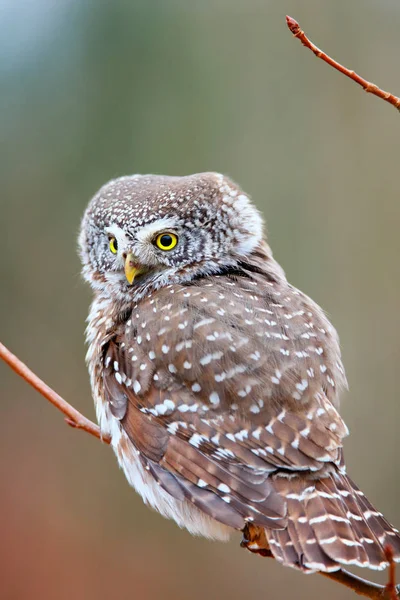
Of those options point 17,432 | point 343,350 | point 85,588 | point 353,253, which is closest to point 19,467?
point 17,432

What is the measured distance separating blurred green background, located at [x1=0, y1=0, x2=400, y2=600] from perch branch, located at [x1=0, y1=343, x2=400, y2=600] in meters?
3.61

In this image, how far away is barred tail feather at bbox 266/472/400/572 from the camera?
7.89ft

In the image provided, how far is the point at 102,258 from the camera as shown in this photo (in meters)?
3.54

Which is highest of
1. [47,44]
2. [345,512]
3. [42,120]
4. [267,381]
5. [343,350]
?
[47,44]

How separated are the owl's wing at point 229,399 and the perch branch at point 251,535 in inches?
5.2

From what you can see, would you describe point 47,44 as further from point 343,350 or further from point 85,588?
point 85,588

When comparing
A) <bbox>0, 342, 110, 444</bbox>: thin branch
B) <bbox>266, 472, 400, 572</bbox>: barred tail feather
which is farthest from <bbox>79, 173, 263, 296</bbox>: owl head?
<bbox>266, 472, 400, 572</bbox>: barred tail feather

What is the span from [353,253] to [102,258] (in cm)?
396

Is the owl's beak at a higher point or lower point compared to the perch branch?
higher

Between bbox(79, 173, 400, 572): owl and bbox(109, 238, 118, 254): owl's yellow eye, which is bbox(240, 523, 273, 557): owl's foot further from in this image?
bbox(109, 238, 118, 254): owl's yellow eye

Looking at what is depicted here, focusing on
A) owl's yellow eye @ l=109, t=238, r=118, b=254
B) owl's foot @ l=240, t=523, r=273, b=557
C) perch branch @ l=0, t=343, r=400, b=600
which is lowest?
owl's foot @ l=240, t=523, r=273, b=557

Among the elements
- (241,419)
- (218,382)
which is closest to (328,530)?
(241,419)

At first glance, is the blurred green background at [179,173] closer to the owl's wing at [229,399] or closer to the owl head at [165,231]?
the owl head at [165,231]

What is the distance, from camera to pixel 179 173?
286 inches
